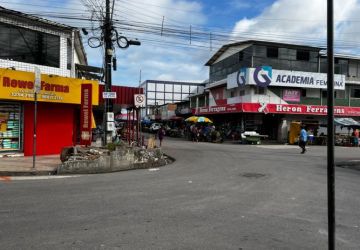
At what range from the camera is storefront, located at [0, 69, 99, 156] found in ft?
56.3

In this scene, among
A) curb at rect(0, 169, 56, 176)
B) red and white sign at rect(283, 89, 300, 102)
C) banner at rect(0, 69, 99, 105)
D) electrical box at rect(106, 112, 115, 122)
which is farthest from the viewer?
red and white sign at rect(283, 89, 300, 102)

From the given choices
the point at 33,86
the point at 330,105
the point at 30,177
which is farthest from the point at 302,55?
the point at 330,105

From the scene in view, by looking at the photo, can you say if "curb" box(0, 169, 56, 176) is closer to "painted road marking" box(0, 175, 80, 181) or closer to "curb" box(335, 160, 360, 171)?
"painted road marking" box(0, 175, 80, 181)

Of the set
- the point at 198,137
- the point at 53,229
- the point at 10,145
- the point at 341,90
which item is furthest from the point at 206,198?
the point at 341,90

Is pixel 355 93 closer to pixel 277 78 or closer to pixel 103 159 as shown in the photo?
pixel 277 78

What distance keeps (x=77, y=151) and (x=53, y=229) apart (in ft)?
28.3

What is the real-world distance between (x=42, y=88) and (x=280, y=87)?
26804 mm

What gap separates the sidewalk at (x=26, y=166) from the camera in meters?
13.1

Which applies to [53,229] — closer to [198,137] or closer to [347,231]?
[347,231]

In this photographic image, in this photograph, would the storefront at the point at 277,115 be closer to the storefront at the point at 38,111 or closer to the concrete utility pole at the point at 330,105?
the storefront at the point at 38,111

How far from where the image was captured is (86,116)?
16.7 meters

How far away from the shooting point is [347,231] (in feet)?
21.1

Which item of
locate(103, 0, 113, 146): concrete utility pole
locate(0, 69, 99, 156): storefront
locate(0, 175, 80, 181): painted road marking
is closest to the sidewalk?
locate(0, 175, 80, 181): painted road marking

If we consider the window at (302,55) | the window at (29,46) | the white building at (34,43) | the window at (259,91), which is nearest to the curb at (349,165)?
the white building at (34,43)
